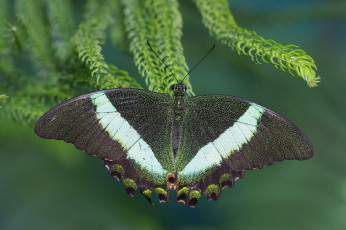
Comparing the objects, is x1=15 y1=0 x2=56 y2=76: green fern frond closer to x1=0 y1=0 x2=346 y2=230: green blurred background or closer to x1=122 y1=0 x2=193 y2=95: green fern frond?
x1=122 y1=0 x2=193 y2=95: green fern frond

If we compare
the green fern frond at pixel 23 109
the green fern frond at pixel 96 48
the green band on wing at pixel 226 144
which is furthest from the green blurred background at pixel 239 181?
the green band on wing at pixel 226 144

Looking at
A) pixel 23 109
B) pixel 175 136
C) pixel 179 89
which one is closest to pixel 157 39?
pixel 179 89

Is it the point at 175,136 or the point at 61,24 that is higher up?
the point at 61,24

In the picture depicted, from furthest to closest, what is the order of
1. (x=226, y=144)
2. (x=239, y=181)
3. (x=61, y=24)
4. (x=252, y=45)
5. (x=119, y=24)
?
(x=239, y=181)
(x=119, y=24)
(x=61, y=24)
(x=226, y=144)
(x=252, y=45)

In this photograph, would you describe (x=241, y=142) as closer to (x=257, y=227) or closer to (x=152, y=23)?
(x=152, y=23)

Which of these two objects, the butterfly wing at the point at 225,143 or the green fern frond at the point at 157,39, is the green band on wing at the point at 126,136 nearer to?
the butterfly wing at the point at 225,143

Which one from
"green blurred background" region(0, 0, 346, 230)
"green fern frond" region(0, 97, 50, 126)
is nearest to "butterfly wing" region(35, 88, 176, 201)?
"green fern frond" region(0, 97, 50, 126)

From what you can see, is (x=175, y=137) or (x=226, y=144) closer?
(x=226, y=144)

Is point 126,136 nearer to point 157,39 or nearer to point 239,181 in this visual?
point 157,39
